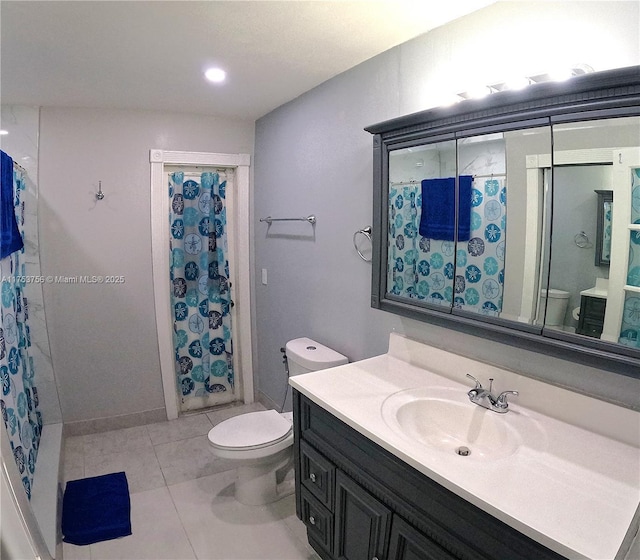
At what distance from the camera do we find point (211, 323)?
11.1ft

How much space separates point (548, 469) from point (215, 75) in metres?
2.21

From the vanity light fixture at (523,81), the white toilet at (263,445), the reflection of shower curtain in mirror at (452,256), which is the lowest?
the white toilet at (263,445)

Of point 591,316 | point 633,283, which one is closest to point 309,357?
point 591,316

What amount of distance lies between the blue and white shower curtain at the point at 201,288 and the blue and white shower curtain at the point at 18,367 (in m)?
0.94

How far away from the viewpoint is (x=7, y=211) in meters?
2.11

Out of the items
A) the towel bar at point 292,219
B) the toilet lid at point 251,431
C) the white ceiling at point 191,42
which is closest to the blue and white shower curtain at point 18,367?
the white ceiling at point 191,42

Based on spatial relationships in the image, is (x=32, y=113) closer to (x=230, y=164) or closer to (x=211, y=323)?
(x=230, y=164)

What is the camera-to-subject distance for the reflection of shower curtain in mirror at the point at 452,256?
4.93 ft

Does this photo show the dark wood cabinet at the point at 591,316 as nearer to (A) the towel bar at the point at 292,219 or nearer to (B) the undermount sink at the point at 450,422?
(B) the undermount sink at the point at 450,422

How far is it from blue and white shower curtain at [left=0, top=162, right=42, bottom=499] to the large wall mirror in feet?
6.02

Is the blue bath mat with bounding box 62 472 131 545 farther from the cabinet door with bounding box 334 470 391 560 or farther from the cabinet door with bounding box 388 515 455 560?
the cabinet door with bounding box 388 515 455 560

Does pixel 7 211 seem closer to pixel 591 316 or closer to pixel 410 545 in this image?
pixel 410 545

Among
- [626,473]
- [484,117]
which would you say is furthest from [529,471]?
[484,117]

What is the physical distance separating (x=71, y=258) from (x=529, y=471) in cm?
295
